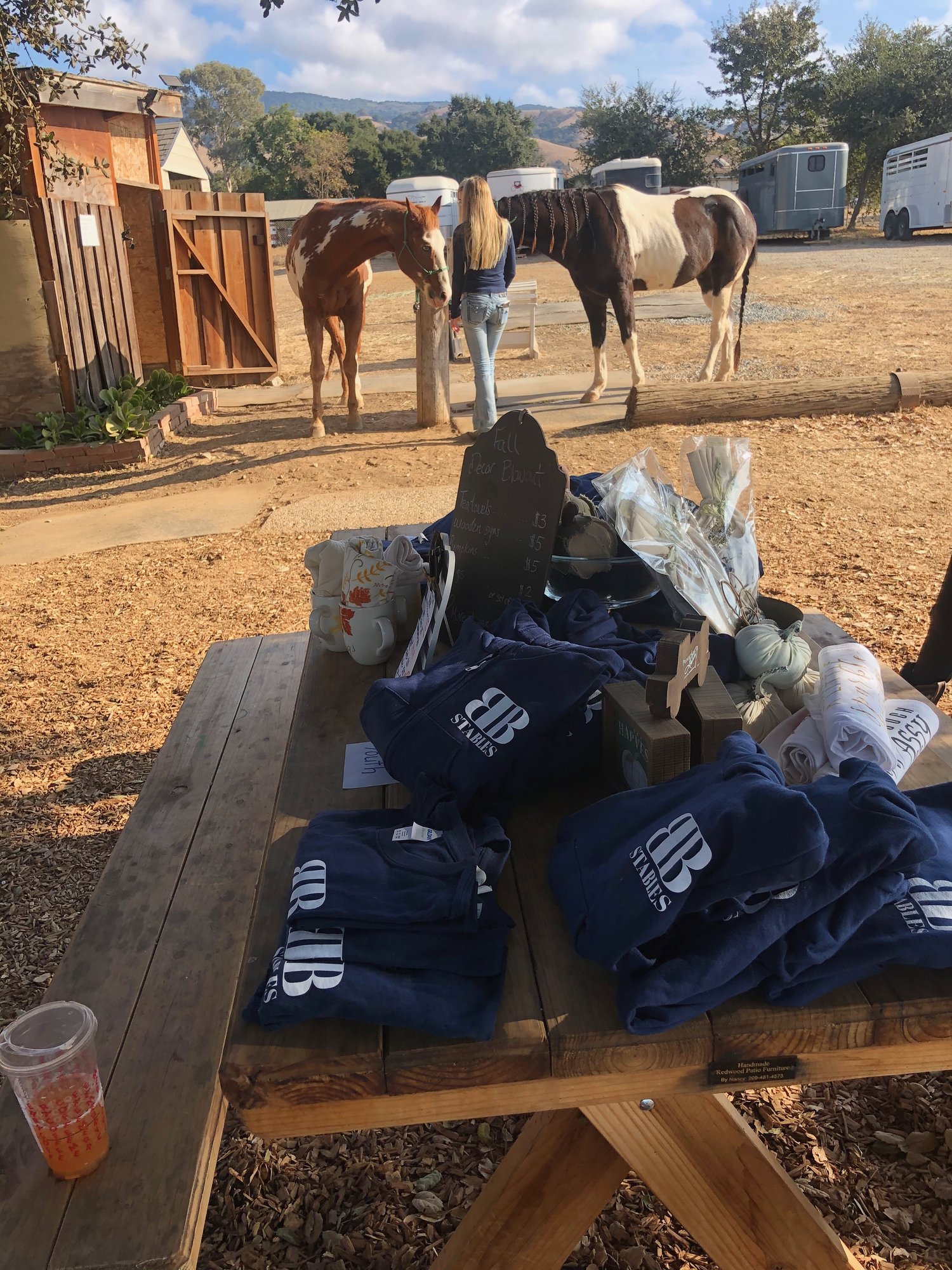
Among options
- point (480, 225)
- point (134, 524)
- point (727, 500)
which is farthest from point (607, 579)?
point (480, 225)

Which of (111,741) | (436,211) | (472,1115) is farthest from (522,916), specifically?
(436,211)

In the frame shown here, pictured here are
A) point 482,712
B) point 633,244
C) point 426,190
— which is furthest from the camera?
point 426,190

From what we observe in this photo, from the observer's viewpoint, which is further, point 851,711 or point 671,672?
point 851,711

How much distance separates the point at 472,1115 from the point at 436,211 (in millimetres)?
8345

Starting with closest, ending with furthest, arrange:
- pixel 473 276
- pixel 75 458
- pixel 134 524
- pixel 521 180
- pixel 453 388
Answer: pixel 134 524
pixel 473 276
pixel 75 458
pixel 453 388
pixel 521 180

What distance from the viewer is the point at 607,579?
240cm

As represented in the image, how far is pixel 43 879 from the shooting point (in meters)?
3.07

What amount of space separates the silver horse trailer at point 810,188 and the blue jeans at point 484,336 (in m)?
28.2

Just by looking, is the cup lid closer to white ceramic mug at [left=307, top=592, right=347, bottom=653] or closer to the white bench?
white ceramic mug at [left=307, top=592, right=347, bottom=653]

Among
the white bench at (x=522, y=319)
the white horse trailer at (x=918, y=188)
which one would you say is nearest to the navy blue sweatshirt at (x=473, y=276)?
the white bench at (x=522, y=319)

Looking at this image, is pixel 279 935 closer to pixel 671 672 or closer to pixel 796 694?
pixel 671 672

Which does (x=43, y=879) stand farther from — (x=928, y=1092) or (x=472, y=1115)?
(x=928, y=1092)

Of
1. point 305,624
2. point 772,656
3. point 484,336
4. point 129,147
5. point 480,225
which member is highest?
point 129,147

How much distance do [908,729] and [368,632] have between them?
1289mm
